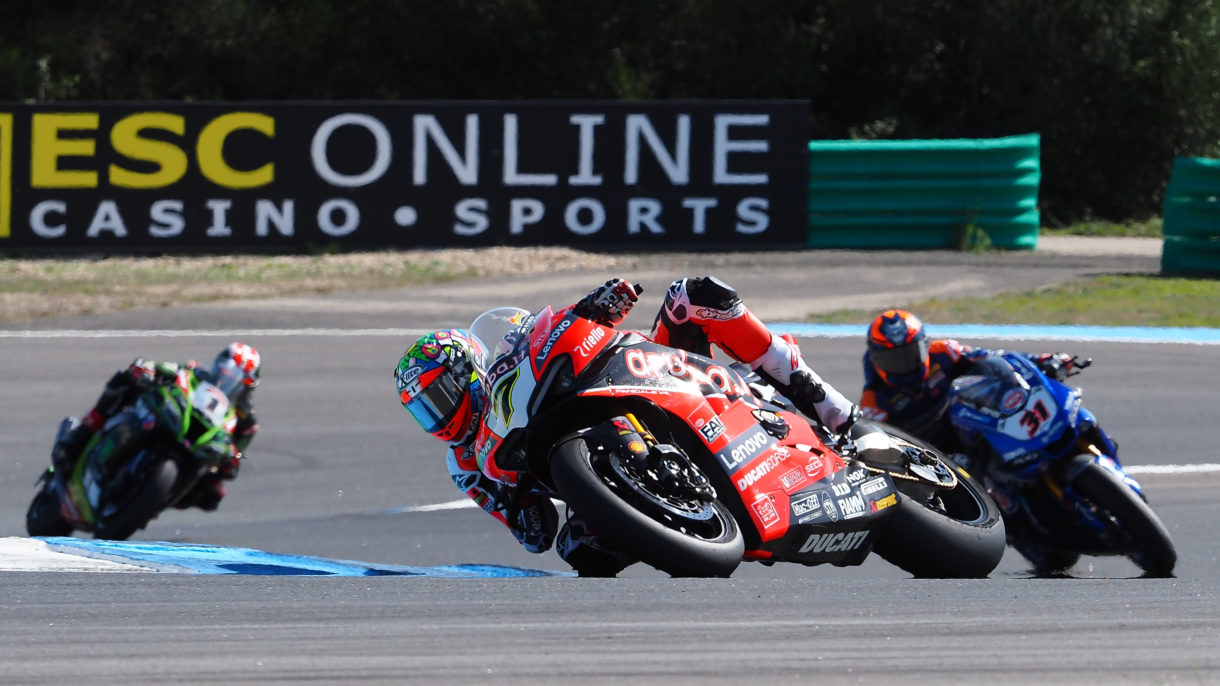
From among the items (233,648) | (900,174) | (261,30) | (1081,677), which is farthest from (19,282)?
(1081,677)

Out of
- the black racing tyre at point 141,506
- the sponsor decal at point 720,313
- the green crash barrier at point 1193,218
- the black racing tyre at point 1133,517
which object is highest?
the sponsor decal at point 720,313

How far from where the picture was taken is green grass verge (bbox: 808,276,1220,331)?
1338 cm

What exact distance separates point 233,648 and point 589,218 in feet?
44.8

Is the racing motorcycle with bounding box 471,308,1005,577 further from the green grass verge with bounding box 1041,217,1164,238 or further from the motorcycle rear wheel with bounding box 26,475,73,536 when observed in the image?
the green grass verge with bounding box 1041,217,1164,238

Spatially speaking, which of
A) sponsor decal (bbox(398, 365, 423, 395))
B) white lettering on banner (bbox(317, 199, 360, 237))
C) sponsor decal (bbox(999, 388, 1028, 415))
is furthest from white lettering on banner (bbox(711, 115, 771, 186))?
sponsor decal (bbox(398, 365, 423, 395))

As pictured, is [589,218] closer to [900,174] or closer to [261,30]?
[900,174]

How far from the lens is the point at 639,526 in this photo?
4.57 metres

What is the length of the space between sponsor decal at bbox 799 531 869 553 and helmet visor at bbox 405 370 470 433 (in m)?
1.32

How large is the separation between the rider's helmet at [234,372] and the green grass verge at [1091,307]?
6498 mm

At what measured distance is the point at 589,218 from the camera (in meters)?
17.0

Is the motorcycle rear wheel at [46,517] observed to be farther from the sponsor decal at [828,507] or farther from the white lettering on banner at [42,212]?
the white lettering on banner at [42,212]

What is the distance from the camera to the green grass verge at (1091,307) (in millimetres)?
13383

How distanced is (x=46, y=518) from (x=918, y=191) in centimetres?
1139

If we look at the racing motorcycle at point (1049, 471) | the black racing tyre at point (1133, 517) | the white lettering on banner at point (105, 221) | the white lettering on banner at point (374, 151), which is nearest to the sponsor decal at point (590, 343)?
the racing motorcycle at point (1049, 471)
